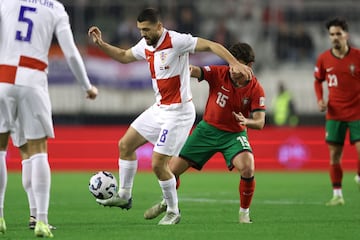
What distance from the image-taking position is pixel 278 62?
1025 inches

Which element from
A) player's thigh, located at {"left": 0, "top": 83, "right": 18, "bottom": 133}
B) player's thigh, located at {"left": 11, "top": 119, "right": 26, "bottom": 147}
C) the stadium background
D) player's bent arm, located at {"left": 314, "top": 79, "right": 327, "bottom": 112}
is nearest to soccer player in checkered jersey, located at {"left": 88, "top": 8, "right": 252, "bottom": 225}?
player's thigh, located at {"left": 11, "top": 119, "right": 26, "bottom": 147}

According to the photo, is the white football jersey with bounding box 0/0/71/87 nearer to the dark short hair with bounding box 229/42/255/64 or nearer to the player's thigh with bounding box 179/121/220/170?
the dark short hair with bounding box 229/42/255/64

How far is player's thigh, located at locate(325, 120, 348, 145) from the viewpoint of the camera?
13.6 metres

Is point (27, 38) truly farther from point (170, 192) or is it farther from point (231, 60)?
point (170, 192)

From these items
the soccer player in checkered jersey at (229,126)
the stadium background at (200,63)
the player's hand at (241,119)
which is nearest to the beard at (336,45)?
the soccer player in checkered jersey at (229,126)

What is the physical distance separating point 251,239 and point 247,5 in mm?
18351

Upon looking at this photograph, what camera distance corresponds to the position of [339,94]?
1380 cm

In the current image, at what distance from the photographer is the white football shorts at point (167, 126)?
33.5 feet

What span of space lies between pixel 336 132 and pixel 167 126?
4.13 metres

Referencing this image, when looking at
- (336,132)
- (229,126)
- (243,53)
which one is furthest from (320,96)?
(243,53)

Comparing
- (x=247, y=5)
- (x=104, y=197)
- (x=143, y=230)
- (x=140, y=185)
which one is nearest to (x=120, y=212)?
(x=104, y=197)

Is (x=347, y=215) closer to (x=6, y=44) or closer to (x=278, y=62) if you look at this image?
(x=6, y=44)

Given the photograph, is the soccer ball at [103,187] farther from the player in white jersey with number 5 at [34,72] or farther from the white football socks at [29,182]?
the player in white jersey with number 5 at [34,72]

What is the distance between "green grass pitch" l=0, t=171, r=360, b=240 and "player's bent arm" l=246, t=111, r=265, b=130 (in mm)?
1036
